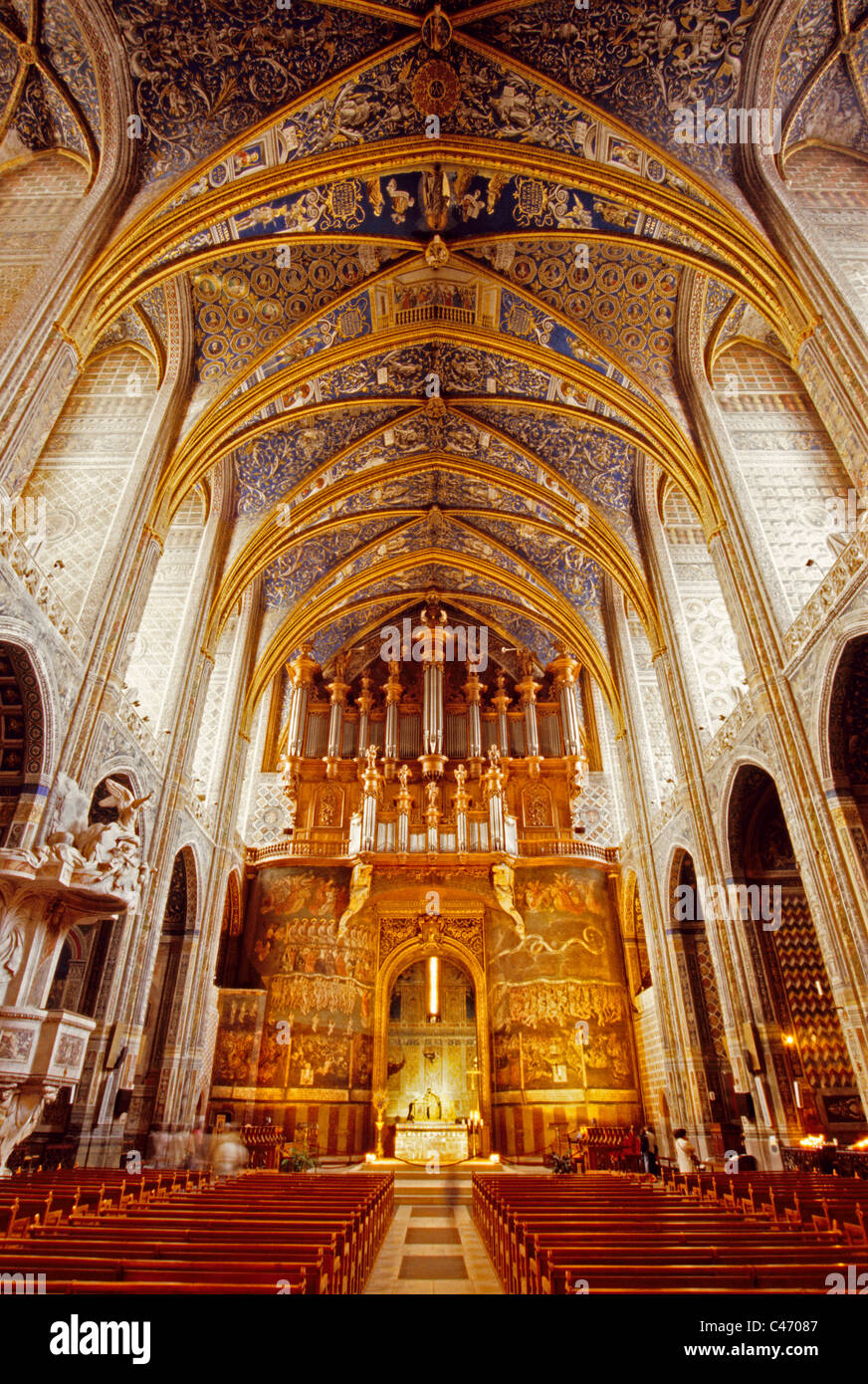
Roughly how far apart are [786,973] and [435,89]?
52.4 feet

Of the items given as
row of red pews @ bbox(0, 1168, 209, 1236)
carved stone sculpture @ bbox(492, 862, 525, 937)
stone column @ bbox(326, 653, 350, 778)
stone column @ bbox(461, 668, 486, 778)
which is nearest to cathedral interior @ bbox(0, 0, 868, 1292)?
carved stone sculpture @ bbox(492, 862, 525, 937)

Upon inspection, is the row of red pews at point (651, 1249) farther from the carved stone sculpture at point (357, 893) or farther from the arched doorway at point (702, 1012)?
the carved stone sculpture at point (357, 893)

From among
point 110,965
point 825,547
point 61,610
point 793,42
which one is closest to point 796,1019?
point 825,547

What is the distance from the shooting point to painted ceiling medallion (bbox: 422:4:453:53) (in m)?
10.7

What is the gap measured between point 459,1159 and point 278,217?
20.7 metres

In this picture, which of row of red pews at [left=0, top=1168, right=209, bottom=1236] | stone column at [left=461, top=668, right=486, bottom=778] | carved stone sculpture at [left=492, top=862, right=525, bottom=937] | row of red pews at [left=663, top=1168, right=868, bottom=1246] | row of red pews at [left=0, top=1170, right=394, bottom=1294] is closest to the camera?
row of red pews at [left=0, top=1170, right=394, bottom=1294]

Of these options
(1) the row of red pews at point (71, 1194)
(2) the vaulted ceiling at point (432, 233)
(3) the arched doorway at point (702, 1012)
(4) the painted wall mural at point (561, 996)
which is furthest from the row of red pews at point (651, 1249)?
(4) the painted wall mural at point (561, 996)

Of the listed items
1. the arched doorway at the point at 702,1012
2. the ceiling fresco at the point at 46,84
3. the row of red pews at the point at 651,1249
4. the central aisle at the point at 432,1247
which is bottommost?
the central aisle at the point at 432,1247

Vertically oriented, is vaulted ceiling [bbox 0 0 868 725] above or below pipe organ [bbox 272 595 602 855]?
above

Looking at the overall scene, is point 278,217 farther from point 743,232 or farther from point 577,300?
point 743,232

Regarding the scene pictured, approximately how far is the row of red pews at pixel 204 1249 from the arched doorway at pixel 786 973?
8.58 metres

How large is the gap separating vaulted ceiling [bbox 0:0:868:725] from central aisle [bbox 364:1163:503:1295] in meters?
11.4

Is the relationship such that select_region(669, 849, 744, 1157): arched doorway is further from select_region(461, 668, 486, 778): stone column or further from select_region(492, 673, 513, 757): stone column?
select_region(492, 673, 513, 757): stone column

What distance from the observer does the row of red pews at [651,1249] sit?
3100 mm
